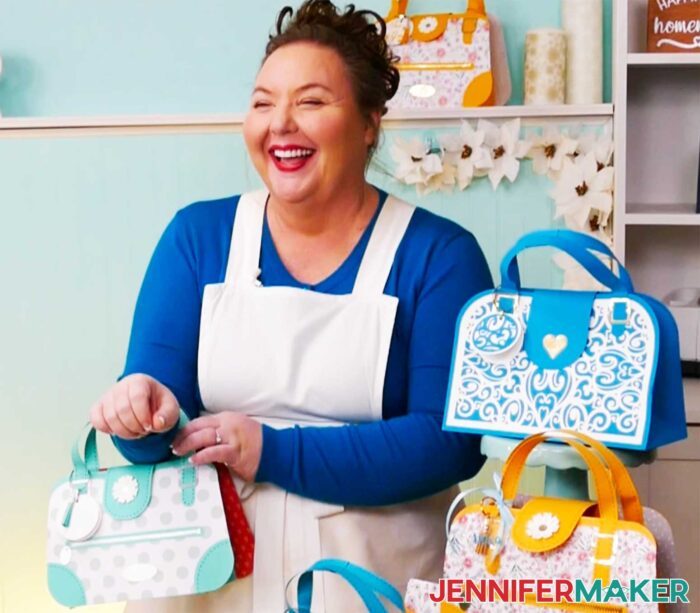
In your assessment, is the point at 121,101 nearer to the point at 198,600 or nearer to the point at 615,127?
the point at 615,127

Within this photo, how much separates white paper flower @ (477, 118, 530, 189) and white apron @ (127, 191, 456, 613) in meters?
0.90

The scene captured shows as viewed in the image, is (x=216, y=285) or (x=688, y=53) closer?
(x=216, y=285)

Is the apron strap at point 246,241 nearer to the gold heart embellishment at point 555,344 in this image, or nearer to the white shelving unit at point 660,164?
the gold heart embellishment at point 555,344

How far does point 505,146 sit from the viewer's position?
98.0 inches

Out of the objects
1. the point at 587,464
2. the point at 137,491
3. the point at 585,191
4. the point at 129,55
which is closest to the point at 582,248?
the point at 587,464

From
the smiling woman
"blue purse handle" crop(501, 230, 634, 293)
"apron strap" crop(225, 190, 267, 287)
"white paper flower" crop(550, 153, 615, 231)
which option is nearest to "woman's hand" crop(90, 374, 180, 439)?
the smiling woman

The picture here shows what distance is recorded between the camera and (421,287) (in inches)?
63.2

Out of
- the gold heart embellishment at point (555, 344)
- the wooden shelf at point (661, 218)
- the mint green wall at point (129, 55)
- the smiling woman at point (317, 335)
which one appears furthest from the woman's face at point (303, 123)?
the mint green wall at point (129, 55)

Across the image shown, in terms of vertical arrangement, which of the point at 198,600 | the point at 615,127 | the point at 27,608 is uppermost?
the point at 615,127

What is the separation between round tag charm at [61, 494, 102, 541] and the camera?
143 centimetres

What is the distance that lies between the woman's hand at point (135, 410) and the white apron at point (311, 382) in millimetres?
154

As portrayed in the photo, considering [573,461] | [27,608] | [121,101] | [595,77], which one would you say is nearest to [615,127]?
[595,77]

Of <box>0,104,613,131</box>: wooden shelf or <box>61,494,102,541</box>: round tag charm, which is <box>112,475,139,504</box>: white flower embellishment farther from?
<box>0,104,613,131</box>: wooden shelf

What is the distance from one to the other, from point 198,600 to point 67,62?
1.61m
